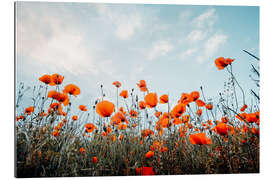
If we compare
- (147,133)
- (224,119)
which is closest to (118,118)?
(147,133)

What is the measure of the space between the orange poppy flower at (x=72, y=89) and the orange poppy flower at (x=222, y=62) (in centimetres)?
143

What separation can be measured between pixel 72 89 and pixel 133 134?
2.33 feet

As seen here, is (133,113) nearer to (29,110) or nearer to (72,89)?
(72,89)

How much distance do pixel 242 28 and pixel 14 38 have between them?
2320 mm

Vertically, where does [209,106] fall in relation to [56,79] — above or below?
below

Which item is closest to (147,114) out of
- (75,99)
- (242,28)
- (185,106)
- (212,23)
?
(185,106)

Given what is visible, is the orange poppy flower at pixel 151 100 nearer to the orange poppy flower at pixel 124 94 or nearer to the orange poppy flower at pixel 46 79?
the orange poppy flower at pixel 124 94

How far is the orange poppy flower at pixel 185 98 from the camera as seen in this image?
2208 mm

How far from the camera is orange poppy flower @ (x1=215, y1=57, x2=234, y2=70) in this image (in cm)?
236

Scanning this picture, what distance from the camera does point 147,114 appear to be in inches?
88.4

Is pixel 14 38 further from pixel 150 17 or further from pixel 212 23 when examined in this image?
pixel 212 23

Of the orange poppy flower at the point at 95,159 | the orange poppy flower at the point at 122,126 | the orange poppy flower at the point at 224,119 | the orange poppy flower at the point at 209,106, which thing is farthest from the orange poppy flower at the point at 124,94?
the orange poppy flower at the point at 224,119

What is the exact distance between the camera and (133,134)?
7.14ft

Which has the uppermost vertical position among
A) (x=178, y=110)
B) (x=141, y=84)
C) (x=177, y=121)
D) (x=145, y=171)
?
(x=141, y=84)
